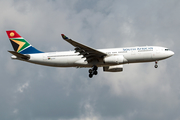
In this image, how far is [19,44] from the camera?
5419cm

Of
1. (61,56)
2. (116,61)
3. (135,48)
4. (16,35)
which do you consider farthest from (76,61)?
(16,35)

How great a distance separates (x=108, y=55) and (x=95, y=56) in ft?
7.17

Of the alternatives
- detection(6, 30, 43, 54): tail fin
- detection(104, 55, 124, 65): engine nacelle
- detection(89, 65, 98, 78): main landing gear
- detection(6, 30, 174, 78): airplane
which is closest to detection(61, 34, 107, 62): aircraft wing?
detection(6, 30, 174, 78): airplane

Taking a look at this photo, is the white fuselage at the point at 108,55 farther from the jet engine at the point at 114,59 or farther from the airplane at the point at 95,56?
the jet engine at the point at 114,59

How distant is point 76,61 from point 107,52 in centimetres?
558

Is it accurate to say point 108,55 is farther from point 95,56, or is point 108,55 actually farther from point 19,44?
point 19,44

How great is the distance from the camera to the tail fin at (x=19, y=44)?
53.2m

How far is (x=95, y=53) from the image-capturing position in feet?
156

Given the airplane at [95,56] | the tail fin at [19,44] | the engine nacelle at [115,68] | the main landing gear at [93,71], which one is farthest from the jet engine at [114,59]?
the tail fin at [19,44]

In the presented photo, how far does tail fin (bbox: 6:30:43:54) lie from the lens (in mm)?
53156

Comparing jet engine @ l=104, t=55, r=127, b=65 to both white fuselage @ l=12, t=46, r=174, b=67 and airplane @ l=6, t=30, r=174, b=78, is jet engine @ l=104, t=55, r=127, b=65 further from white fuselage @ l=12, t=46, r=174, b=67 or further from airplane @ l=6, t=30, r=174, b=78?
white fuselage @ l=12, t=46, r=174, b=67

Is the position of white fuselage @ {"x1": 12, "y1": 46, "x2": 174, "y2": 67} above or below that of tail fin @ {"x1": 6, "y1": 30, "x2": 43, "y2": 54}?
below

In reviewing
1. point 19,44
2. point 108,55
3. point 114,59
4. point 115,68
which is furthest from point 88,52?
point 19,44

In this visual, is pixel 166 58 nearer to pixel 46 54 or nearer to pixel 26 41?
pixel 46 54
